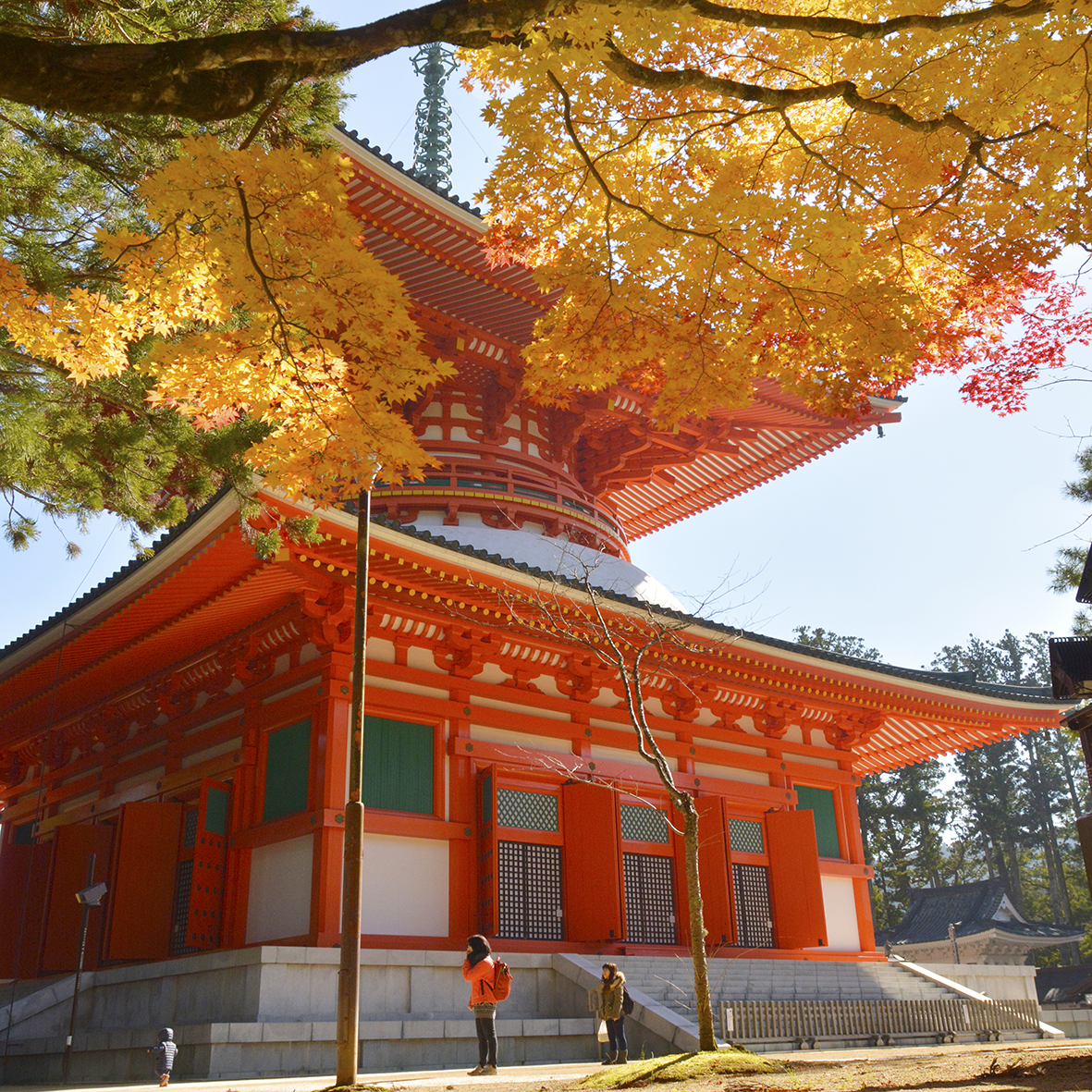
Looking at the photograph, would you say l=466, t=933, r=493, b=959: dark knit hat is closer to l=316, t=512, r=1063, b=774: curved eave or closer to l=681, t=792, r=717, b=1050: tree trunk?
l=681, t=792, r=717, b=1050: tree trunk

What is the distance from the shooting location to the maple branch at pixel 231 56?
3865 mm

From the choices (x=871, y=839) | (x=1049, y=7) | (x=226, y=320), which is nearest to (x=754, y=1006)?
(x=226, y=320)

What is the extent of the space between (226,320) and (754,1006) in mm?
8763

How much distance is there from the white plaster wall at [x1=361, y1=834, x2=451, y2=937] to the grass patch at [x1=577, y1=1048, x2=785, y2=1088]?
4482 mm

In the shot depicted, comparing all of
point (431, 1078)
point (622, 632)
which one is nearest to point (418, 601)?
point (622, 632)

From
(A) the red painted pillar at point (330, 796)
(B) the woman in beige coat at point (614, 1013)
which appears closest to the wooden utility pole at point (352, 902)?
(B) the woman in beige coat at point (614, 1013)

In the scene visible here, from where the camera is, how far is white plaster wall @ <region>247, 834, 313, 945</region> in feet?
36.6

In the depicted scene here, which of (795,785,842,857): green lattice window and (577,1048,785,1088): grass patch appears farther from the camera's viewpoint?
(795,785,842,857): green lattice window

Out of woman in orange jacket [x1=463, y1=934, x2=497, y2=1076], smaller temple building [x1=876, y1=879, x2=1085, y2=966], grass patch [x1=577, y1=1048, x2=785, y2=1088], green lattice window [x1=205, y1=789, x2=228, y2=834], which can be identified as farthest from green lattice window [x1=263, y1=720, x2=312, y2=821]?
smaller temple building [x1=876, y1=879, x2=1085, y2=966]

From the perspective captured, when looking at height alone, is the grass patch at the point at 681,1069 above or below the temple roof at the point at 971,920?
below

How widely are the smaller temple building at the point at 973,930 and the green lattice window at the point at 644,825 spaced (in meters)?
18.8

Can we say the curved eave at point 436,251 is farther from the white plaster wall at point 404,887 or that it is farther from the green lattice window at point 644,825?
the white plaster wall at point 404,887

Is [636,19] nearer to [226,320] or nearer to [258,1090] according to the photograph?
[226,320]

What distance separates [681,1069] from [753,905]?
320 inches
